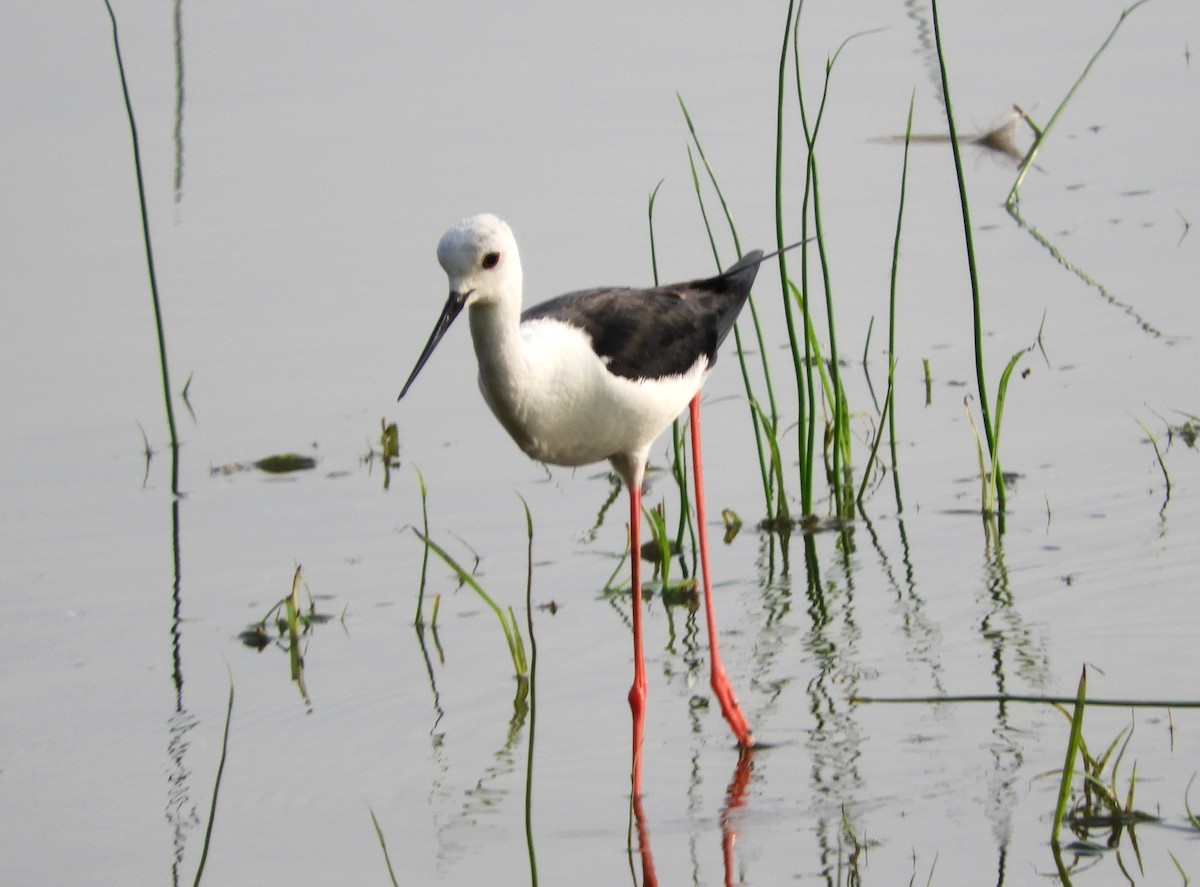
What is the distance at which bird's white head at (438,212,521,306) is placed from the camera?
14.0ft

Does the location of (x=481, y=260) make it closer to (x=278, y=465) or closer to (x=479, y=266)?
(x=479, y=266)

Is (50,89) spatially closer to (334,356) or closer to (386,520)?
(334,356)

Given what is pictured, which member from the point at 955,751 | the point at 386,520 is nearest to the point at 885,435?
the point at 386,520

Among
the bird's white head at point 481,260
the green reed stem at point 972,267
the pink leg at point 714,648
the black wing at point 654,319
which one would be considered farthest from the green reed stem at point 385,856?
the green reed stem at point 972,267

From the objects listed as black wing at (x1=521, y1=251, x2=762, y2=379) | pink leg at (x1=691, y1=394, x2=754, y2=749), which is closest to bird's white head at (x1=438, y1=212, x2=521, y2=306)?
black wing at (x1=521, y1=251, x2=762, y2=379)

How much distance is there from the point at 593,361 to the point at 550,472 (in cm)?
178

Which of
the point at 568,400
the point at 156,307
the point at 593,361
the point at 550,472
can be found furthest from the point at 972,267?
the point at 156,307

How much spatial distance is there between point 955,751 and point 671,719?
777 millimetres

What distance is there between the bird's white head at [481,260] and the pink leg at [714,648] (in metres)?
0.99

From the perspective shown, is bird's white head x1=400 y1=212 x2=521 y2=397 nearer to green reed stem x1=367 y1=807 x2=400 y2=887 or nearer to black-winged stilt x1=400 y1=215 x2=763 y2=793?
black-winged stilt x1=400 y1=215 x2=763 y2=793

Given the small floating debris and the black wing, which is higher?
the black wing

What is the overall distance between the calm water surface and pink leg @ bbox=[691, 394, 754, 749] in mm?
66

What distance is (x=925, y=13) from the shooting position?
10.3 metres

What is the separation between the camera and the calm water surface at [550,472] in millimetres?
4336
